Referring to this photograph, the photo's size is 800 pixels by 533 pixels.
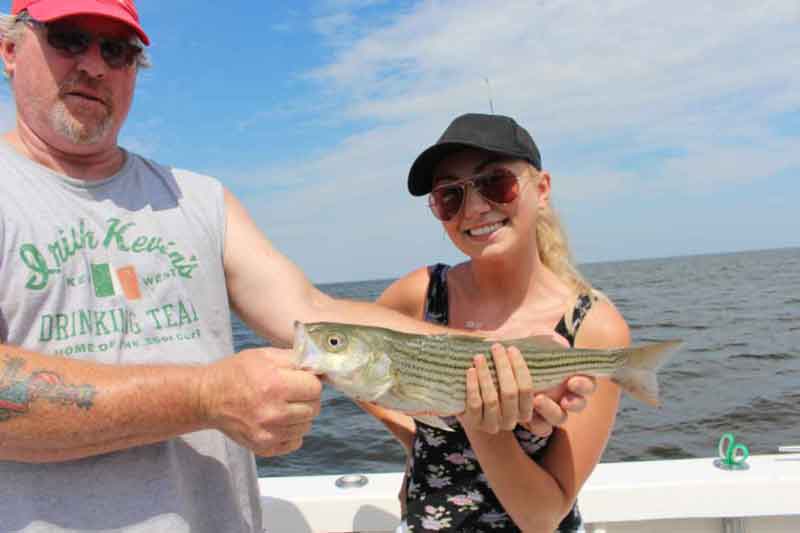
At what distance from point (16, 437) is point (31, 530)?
1.31 ft

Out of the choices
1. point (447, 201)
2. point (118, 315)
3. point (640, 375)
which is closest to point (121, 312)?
point (118, 315)

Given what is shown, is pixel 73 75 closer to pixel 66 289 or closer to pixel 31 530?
pixel 66 289

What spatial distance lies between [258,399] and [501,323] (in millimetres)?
1877

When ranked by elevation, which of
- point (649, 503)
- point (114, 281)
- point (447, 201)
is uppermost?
point (447, 201)

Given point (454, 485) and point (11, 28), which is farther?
point (454, 485)

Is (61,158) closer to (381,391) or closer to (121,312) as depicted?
(121,312)

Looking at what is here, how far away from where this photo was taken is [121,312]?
8.29 ft

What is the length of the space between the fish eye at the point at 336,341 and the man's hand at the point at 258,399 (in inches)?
16.6

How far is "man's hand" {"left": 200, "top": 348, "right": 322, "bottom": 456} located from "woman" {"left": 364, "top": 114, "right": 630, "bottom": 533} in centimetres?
100

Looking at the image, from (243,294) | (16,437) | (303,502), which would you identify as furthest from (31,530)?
(303,502)

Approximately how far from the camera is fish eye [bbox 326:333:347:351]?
2.72 m

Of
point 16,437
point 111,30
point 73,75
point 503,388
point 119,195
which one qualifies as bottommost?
point 16,437

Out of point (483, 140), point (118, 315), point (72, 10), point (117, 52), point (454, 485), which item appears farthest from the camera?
point (483, 140)

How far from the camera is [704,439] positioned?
11.0 metres
